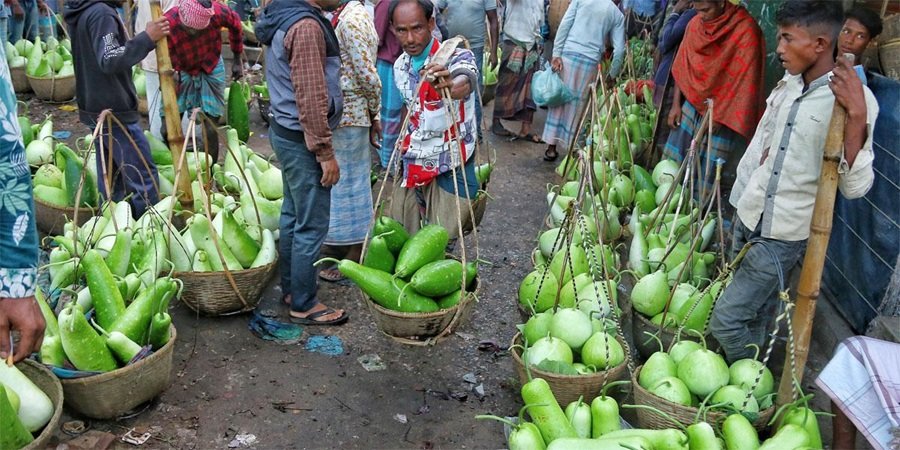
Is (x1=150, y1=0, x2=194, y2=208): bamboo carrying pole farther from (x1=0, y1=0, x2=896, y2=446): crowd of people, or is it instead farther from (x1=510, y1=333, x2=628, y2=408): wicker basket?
(x1=510, y1=333, x2=628, y2=408): wicker basket

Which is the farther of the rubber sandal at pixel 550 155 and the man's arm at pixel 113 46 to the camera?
the rubber sandal at pixel 550 155

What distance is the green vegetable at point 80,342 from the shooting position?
2.79 metres

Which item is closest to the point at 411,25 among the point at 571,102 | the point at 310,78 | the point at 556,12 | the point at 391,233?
the point at 310,78

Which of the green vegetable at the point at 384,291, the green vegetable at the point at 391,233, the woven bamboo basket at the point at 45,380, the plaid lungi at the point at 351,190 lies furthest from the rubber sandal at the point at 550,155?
the woven bamboo basket at the point at 45,380

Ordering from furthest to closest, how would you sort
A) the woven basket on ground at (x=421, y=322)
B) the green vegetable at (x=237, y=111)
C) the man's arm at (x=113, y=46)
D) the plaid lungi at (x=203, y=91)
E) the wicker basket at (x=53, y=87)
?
the wicker basket at (x=53, y=87)
the green vegetable at (x=237, y=111)
the plaid lungi at (x=203, y=91)
the man's arm at (x=113, y=46)
the woven basket on ground at (x=421, y=322)

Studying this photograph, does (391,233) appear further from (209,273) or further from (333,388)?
(209,273)

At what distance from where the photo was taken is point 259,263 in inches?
151

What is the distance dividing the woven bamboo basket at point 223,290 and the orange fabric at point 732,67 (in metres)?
2.84

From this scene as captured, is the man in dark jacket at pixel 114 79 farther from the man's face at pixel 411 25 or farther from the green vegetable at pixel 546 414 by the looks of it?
the green vegetable at pixel 546 414

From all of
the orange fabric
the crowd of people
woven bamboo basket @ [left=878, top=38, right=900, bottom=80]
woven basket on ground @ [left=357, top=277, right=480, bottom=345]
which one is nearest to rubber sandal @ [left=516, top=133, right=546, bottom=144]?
the crowd of people

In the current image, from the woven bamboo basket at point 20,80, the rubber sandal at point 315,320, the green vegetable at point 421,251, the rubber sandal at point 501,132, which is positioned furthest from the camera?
the rubber sandal at point 501,132

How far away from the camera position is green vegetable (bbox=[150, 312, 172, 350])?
9.98ft

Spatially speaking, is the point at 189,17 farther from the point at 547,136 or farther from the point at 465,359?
the point at 547,136

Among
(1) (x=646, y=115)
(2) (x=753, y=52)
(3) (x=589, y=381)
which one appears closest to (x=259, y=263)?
(3) (x=589, y=381)
